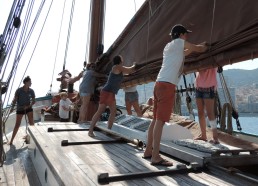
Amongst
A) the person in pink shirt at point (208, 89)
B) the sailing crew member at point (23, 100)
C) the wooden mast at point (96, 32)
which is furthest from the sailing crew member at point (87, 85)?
the person in pink shirt at point (208, 89)

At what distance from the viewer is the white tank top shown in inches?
111

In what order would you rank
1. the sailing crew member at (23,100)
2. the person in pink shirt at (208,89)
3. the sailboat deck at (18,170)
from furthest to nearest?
the sailing crew member at (23,100) → the sailboat deck at (18,170) → the person in pink shirt at (208,89)

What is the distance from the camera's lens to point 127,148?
3855 millimetres

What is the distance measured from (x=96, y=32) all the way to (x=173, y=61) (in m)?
4.59

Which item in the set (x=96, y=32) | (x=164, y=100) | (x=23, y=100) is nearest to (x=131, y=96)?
(x=96, y=32)

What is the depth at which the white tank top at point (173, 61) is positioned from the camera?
2.83 meters

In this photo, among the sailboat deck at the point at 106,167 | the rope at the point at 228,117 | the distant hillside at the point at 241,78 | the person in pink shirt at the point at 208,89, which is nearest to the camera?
the sailboat deck at the point at 106,167

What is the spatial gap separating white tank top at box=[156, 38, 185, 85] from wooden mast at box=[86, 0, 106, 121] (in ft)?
14.3

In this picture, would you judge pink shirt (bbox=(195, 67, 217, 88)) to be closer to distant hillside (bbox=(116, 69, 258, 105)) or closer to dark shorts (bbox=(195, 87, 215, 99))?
dark shorts (bbox=(195, 87, 215, 99))

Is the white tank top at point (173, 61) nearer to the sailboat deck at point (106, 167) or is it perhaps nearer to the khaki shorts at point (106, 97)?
the sailboat deck at point (106, 167)

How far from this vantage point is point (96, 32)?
23.6 feet

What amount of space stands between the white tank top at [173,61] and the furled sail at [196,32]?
28cm

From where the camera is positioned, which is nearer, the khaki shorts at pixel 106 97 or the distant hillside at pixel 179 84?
the khaki shorts at pixel 106 97

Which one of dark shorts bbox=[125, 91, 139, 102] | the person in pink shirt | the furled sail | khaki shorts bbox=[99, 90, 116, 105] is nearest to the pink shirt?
the person in pink shirt
